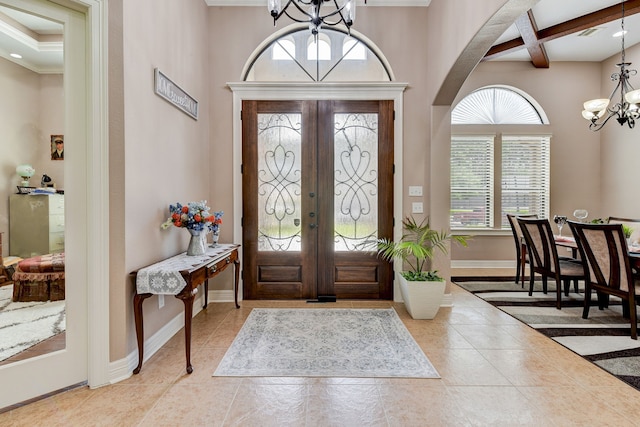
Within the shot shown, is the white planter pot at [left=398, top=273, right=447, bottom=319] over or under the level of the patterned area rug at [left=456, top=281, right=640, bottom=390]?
over

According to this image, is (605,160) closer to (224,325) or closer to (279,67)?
(279,67)

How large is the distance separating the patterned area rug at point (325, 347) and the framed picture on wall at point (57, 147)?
1851mm

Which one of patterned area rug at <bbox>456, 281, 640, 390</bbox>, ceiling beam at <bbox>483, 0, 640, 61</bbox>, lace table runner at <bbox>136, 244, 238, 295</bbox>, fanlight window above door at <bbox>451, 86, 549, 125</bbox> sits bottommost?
patterned area rug at <bbox>456, 281, 640, 390</bbox>

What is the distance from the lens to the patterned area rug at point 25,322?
6.37 feet

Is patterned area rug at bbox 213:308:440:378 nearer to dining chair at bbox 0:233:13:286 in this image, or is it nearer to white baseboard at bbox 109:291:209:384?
white baseboard at bbox 109:291:209:384

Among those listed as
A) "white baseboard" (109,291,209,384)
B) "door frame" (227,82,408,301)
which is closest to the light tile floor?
"white baseboard" (109,291,209,384)

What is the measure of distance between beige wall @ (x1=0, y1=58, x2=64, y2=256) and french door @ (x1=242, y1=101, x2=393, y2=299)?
6.70ft

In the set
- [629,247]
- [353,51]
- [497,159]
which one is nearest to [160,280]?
[353,51]

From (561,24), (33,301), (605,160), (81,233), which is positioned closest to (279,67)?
(81,233)

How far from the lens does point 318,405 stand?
76.7 inches

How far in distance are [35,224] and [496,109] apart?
6.73 m

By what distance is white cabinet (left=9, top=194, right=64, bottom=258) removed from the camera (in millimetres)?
2004

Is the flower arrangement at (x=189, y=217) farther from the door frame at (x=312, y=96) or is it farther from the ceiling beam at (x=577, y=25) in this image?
the ceiling beam at (x=577, y=25)

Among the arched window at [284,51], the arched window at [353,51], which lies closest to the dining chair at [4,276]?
the arched window at [284,51]
